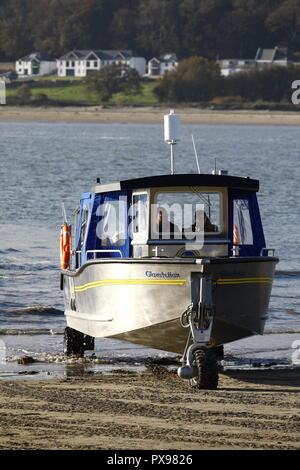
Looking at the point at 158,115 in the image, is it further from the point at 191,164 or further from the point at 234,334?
the point at 234,334

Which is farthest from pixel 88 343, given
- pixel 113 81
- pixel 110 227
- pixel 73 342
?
pixel 113 81

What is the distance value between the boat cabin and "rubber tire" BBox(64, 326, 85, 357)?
1424 mm

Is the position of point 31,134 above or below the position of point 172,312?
below

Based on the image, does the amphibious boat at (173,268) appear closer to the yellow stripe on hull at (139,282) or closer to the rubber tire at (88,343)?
the yellow stripe on hull at (139,282)

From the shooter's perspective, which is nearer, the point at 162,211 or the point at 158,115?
the point at 162,211

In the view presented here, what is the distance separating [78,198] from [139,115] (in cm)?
10457

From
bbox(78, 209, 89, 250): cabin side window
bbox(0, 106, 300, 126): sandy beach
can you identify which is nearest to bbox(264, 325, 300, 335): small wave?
bbox(78, 209, 89, 250): cabin side window

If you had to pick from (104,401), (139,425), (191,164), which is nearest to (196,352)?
(104,401)

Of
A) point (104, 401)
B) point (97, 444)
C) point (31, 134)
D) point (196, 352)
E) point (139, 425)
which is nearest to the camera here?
point (97, 444)

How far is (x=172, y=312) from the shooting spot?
14.3m

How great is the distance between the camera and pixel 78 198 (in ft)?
153

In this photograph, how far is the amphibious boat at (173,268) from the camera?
14133 mm
